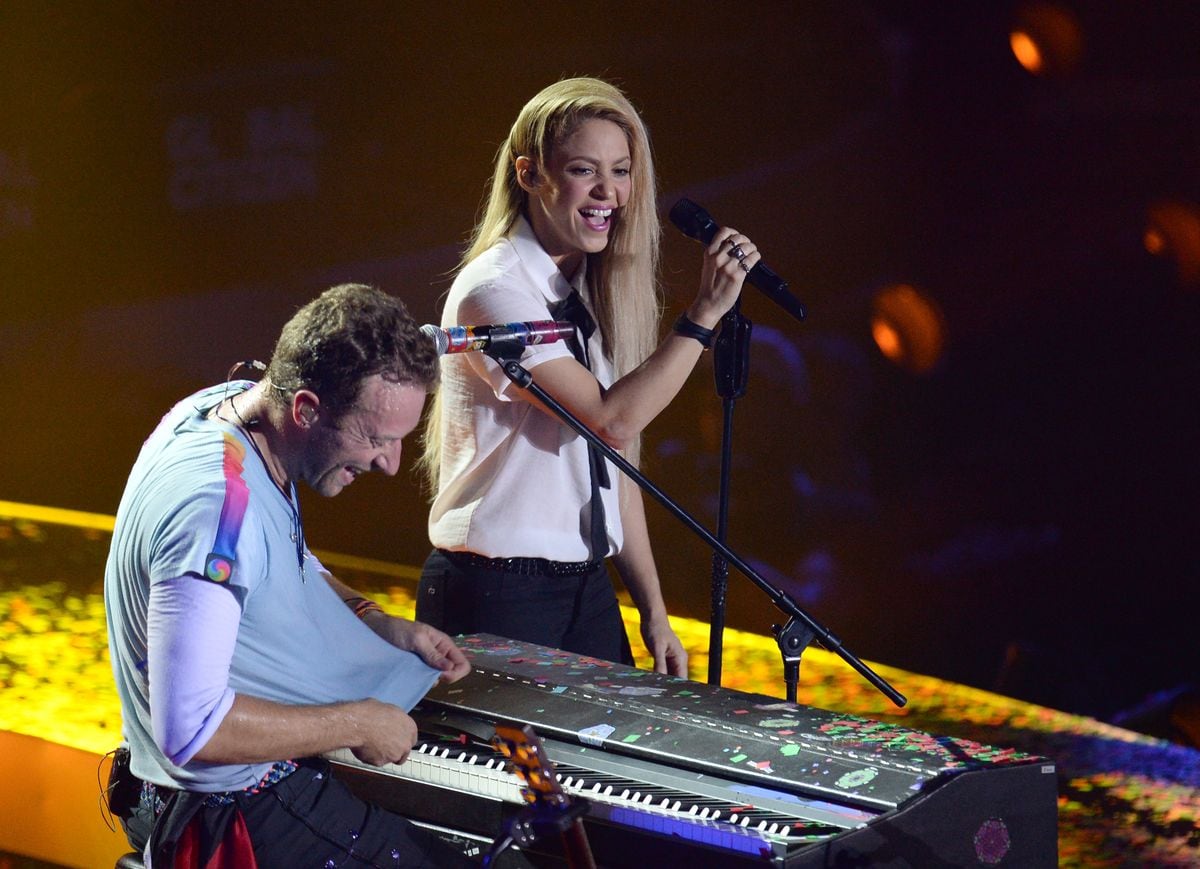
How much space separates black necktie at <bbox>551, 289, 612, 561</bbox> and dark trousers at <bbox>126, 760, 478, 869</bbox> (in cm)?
69

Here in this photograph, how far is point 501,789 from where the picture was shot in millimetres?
1856

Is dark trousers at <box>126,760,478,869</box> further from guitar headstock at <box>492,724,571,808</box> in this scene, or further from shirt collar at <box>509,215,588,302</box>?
shirt collar at <box>509,215,588,302</box>

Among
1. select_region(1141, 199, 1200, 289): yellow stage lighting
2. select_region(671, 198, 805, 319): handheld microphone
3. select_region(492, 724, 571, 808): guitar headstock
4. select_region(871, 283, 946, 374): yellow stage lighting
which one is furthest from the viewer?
select_region(871, 283, 946, 374): yellow stage lighting

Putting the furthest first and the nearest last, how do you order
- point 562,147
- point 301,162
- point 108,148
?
point 108,148, point 301,162, point 562,147

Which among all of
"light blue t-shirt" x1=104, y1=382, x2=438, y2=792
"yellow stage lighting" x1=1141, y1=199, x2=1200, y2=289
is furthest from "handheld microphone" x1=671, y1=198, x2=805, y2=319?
"yellow stage lighting" x1=1141, y1=199, x2=1200, y2=289

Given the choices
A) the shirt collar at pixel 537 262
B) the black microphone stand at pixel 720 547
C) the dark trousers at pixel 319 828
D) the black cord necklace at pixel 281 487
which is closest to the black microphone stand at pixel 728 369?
the black microphone stand at pixel 720 547

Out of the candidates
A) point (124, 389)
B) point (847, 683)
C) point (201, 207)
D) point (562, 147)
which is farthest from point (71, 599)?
point (562, 147)

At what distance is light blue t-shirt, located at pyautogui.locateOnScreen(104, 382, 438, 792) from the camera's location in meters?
1.53

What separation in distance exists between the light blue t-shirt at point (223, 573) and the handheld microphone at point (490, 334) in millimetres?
281

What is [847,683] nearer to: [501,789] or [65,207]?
[501,789]

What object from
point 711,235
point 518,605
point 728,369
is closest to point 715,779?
point 518,605

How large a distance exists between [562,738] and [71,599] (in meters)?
4.30

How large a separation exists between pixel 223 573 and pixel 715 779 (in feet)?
2.30

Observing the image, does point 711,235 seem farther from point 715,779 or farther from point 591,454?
point 715,779
